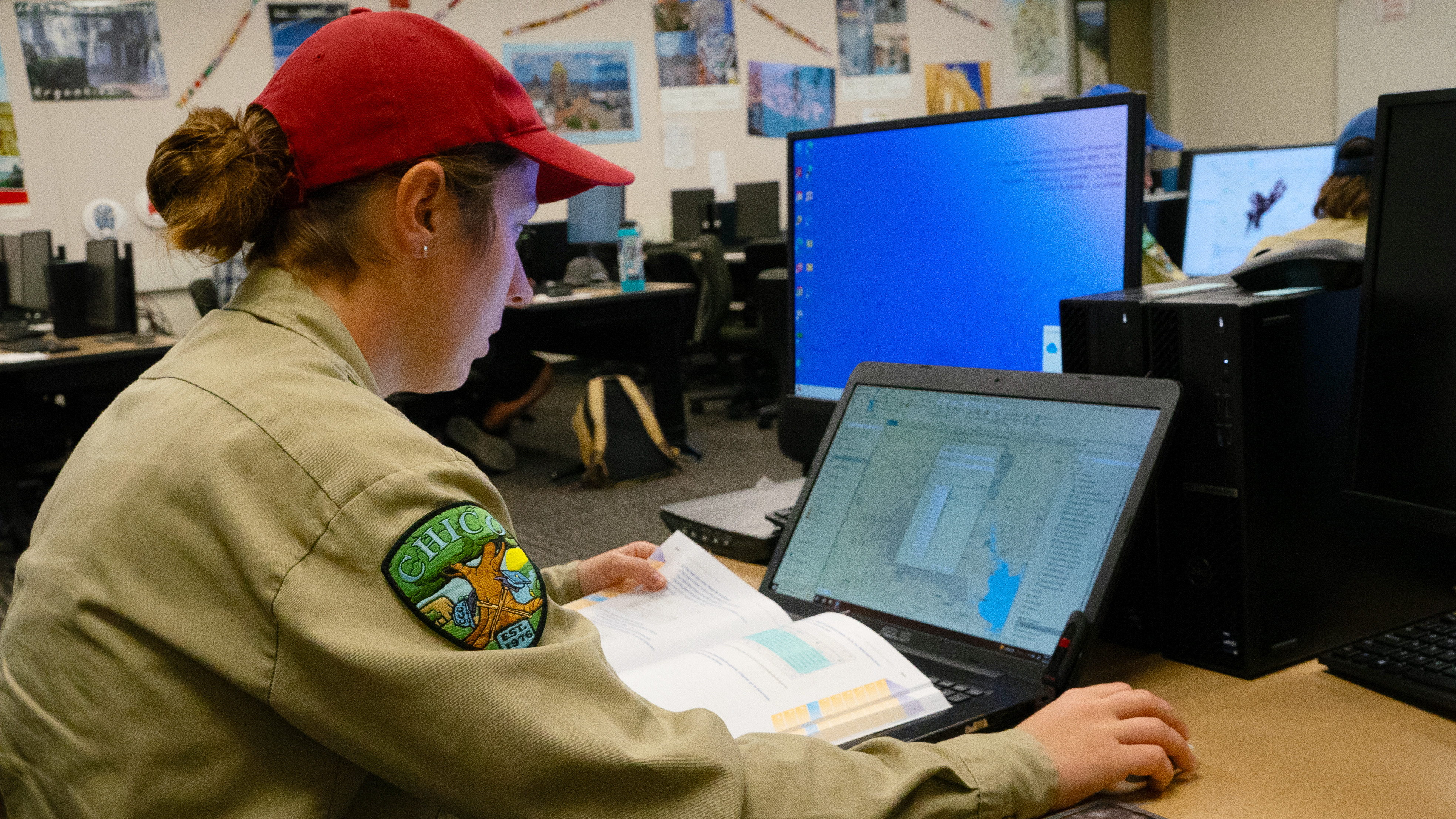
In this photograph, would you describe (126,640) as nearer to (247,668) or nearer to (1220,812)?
(247,668)

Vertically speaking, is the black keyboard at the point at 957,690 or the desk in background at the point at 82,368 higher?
the desk in background at the point at 82,368

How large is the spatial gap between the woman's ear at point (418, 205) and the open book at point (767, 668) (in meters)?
0.36

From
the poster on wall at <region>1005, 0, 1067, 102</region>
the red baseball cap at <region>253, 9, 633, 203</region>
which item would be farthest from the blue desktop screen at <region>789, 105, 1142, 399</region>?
the poster on wall at <region>1005, 0, 1067, 102</region>

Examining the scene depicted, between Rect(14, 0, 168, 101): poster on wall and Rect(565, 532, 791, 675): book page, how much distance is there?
5.47 metres

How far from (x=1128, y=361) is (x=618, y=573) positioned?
0.51 metres

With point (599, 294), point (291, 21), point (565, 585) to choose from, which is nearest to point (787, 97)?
point (291, 21)

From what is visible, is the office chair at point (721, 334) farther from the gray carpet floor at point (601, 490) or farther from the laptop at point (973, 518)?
the laptop at point (973, 518)

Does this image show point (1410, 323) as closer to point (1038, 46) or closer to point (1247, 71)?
point (1247, 71)

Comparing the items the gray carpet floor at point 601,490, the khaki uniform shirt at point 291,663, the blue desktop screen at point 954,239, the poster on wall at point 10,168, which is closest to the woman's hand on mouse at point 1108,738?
the khaki uniform shirt at point 291,663

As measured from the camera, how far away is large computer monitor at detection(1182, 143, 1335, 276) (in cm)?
312

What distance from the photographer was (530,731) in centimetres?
60

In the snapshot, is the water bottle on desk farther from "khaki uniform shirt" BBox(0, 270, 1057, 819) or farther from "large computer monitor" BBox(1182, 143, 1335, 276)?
"khaki uniform shirt" BBox(0, 270, 1057, 819)

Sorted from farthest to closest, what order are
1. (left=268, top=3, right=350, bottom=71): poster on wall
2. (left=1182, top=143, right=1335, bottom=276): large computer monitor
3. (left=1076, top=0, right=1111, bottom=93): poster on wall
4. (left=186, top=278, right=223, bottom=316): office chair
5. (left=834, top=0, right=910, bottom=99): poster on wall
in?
(left=1076, top=0, right=1111, bottom=93): poster on wall → (left=834, top=0, right=910, bottom=99): poster on wall → (left=268, top=3, right=350, bottom=71): poster on wall → (left=186, top=278, right=223, bottom=316): office chair → (left=1182, top=143, right=1335, bottom=276): large computer monitor

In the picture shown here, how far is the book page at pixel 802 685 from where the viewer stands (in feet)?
2.72
